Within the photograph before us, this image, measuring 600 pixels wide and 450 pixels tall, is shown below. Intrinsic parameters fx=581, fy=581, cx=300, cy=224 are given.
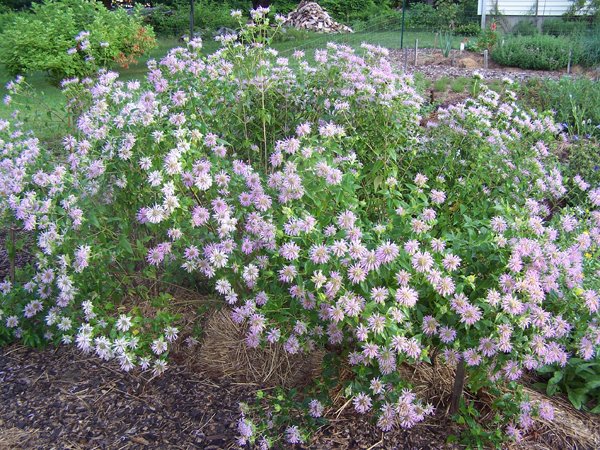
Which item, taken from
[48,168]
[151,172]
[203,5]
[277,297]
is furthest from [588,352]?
[203,5]

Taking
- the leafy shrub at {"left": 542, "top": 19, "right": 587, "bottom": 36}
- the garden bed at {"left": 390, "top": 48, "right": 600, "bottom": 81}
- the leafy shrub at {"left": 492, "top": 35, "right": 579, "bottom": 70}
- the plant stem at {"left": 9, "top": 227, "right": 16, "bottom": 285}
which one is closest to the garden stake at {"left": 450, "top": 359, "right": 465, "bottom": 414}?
the plant stem at {"left": 9, "top": 227, "right": 16, "bottom": 285}

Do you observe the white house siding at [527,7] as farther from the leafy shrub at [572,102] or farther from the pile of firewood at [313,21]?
the leafy shrub at [572,102]

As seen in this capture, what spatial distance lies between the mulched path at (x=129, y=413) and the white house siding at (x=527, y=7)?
59.3 ft

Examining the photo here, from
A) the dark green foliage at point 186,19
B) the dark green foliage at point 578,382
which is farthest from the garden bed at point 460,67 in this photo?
the dark green foliage at point 186,19

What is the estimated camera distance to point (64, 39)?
8.80 meters

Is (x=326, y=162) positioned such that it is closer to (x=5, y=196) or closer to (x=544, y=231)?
(x=544, y=231)

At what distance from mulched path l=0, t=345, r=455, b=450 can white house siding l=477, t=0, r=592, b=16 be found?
18.1 metres

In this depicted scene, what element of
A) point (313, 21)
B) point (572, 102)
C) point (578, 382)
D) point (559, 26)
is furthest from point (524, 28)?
point (578, 382)

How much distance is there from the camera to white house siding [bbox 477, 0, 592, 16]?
58.5ft

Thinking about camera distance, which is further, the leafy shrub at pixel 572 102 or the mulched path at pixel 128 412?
the leafy shrub at pixel 572 102

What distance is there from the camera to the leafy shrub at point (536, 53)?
1054 cm

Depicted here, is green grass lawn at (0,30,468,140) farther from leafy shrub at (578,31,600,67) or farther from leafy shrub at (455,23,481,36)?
leafy shrub at (578,31,600,67)

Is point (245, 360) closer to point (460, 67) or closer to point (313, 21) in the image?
point (460, 67)

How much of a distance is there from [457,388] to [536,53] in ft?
33.4
